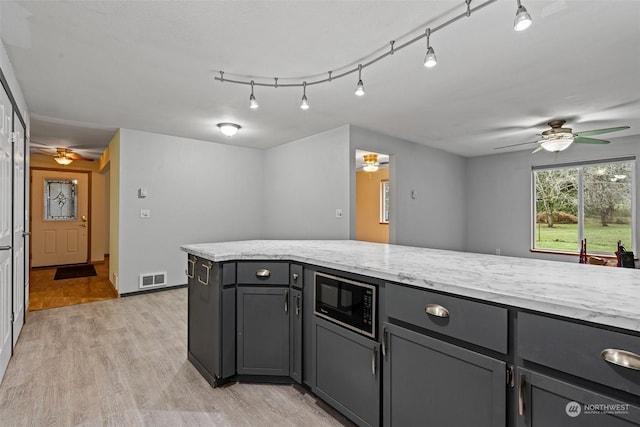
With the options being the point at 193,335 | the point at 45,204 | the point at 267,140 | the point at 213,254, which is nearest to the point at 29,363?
the point at 193,335

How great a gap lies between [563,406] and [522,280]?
1.43 ft

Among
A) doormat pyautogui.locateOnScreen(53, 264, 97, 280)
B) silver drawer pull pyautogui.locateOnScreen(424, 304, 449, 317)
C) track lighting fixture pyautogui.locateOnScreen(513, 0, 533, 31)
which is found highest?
track lighting fixture pyautogui.locateOnScreen(513, 0, 533, 31)

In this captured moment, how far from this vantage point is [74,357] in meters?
2.58

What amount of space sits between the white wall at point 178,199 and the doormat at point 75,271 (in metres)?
2.18

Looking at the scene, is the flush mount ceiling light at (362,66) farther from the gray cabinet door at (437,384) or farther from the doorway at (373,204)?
the doorway at (373,204)

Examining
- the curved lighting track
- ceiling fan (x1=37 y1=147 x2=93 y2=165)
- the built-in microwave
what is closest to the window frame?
the curved lighting track

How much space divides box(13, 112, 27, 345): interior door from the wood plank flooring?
1011 mm

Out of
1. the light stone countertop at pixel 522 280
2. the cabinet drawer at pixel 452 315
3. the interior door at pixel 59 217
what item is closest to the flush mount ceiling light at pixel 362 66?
the light stone countertop at pixel 522 280

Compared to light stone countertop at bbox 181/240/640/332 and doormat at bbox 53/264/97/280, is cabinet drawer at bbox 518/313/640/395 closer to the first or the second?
light stone countertop at bbox 181/240/640/332

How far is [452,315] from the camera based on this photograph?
4.11ft

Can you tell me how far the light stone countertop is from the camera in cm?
95

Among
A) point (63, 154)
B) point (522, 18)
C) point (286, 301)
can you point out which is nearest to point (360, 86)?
point (522, 18)

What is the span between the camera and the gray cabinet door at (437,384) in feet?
3.79

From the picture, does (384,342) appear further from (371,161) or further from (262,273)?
(371,161)
